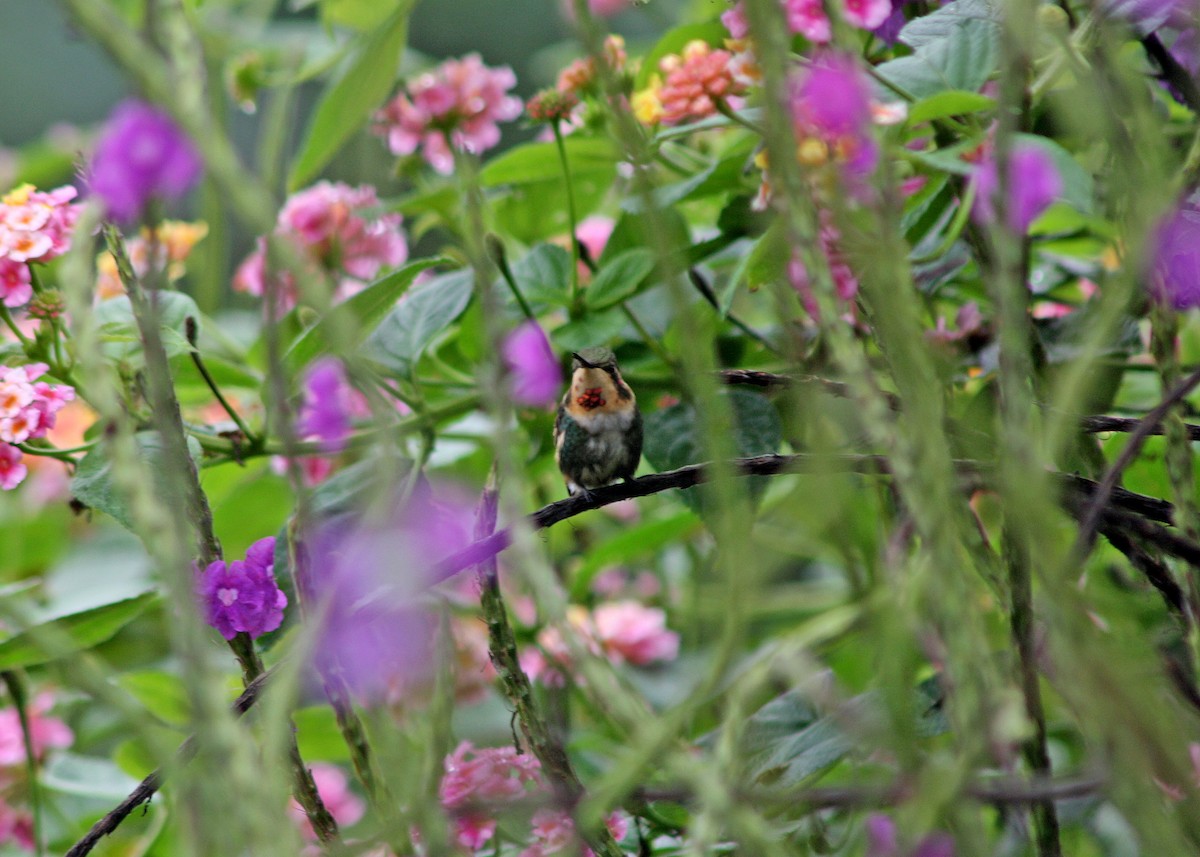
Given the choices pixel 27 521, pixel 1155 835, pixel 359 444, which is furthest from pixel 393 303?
pixel 27 521

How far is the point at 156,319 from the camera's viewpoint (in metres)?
0.35

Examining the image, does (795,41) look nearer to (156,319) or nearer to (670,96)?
(670,96)

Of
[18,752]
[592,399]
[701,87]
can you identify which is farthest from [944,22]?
[18,752]

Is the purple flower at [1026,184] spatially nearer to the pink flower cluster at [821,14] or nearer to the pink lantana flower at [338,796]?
the pink flower cluster at [821,14]

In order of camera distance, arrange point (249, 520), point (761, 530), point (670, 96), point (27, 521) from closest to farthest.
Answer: point (670, 96) < point (249, 520) < point (761, 530) < point (27, 521)

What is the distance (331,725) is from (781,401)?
0.43 meters

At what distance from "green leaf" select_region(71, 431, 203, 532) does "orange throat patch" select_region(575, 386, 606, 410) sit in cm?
30

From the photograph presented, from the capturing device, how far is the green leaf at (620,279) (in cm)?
83

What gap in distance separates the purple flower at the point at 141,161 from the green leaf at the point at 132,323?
0.35 metres

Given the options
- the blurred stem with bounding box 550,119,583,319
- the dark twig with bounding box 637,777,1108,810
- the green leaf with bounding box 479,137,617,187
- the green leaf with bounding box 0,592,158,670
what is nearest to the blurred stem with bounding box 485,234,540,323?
the blurred stem with bounding box 550,119,583,319

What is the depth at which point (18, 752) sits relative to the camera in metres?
1.09

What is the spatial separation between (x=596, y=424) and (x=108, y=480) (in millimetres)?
365

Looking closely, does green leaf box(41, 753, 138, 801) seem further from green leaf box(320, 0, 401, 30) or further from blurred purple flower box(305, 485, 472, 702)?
green leaf box(320, 0, 401, 30)

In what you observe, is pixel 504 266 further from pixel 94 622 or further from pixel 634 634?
pixel 634 634
